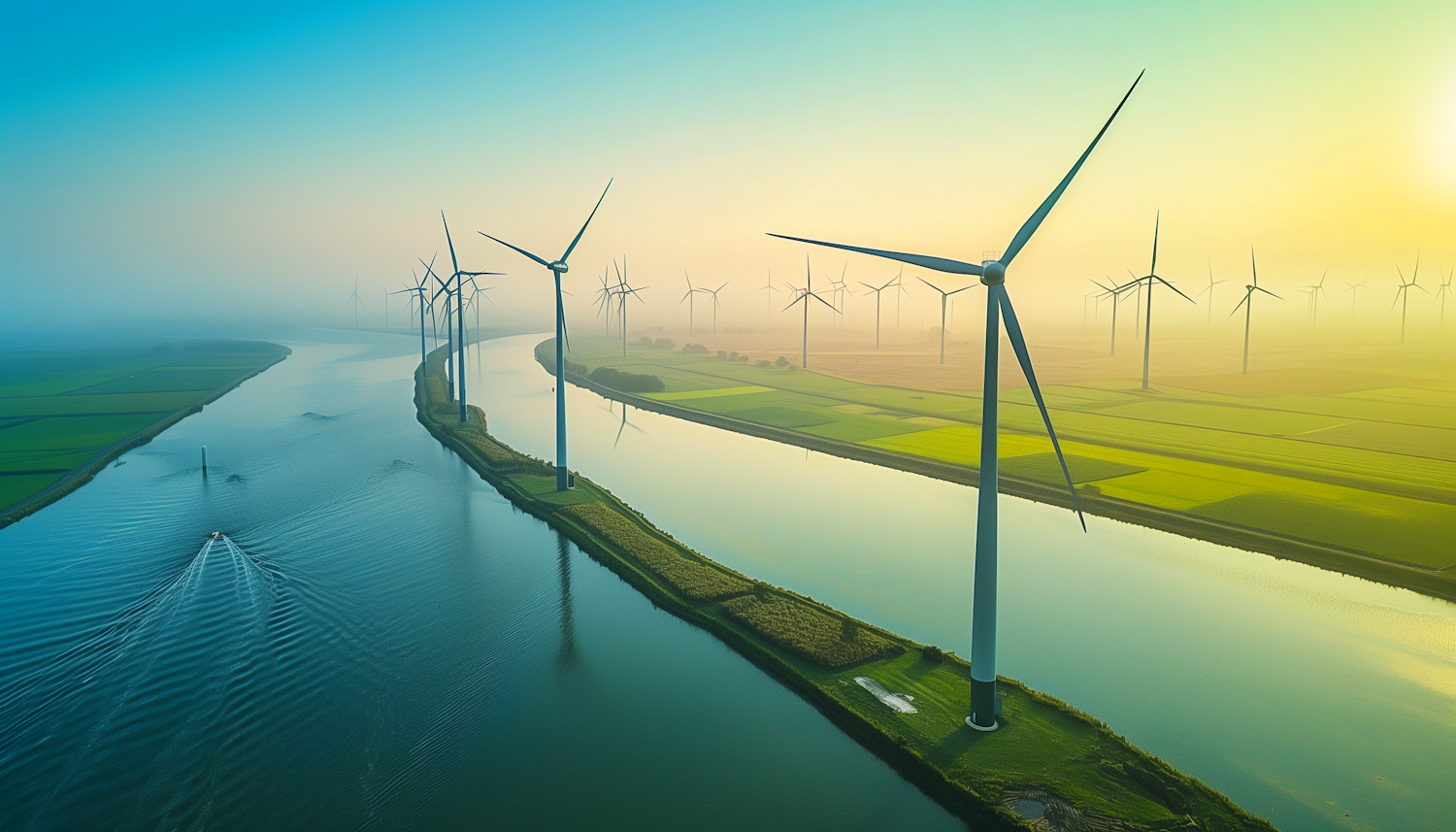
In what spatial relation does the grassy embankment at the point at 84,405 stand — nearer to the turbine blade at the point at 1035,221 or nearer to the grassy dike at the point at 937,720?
the grassy dike at the point at 937,720

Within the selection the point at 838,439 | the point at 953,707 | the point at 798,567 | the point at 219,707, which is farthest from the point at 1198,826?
the point at 838,439

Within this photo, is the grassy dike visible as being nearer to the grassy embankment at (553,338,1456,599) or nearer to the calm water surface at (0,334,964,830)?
the calm water surface at (0,334,964,830)

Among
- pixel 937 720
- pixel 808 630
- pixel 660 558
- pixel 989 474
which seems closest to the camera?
pixel 989 474

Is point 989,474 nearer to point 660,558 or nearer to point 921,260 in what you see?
point 921,260

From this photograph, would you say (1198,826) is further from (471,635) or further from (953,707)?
→ (471,635)

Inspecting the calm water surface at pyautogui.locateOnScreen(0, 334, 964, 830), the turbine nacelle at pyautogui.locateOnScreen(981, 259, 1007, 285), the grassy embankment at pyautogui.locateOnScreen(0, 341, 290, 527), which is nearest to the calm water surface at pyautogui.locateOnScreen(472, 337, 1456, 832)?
the calm water surface at pyautogui.locateOnScreen(0, 334, 964, 830)

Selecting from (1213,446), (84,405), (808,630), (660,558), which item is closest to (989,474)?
(808,630)
